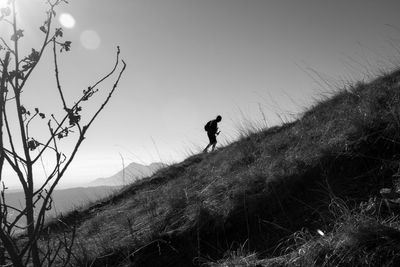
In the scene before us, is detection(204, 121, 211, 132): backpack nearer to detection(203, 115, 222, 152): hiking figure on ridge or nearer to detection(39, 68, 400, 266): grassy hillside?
detection(203, 115, 222, 152): hiking figure on ridge

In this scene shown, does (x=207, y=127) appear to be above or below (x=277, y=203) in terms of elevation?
above

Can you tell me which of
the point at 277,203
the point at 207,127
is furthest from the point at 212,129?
the point at 277,203

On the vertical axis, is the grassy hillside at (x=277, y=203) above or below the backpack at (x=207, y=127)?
below

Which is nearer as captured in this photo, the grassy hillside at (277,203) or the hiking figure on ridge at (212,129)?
the grassy hillside at (277,203)

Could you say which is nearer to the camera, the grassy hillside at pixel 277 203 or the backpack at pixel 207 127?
the grassy hillside at pixel 277 203

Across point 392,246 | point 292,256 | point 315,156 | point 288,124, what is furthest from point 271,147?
point 288,124

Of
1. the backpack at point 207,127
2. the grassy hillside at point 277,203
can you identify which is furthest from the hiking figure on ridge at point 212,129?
the grassy hillside at point 277,203

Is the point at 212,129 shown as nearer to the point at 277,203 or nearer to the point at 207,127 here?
the point at 207,127

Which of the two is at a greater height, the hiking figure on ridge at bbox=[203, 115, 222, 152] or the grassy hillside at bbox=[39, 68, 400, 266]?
the hiking figure on ridge at bbox=[203, 115, 222, 152]

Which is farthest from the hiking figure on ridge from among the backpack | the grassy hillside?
the grassy hillside

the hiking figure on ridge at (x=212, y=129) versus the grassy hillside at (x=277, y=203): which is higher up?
the hiking figure on ridge at (x=212, y=129)

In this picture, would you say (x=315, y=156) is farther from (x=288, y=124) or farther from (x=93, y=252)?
(x=288, y=124)

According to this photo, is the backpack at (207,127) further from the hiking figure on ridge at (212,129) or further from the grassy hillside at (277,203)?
the grassy hillside at (277,203)

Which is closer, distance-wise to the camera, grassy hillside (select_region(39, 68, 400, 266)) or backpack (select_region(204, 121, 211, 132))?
grassy hillside (select_region(39, 68, 400, 266))
